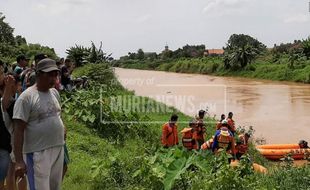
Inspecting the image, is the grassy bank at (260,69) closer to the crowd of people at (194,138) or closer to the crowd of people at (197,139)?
the crowd of people at (197,139)

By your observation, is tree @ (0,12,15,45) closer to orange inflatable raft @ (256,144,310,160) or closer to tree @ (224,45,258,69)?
orange inflatable raft @ (256,144,310,160)

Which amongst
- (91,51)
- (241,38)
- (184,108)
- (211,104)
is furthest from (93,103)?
(241,38)

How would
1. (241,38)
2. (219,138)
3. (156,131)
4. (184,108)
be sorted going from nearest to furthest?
(219,138) < (156,131) < (184,108) < (241,38)

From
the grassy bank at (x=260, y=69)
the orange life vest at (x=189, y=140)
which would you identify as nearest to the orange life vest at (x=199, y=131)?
the orange life vest at (x=189, y=140)

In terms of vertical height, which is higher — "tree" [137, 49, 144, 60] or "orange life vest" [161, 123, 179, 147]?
"tree" [137, 49, 144, 60]

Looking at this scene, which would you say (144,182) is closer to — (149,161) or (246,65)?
(149,161)

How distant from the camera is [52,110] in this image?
346cm

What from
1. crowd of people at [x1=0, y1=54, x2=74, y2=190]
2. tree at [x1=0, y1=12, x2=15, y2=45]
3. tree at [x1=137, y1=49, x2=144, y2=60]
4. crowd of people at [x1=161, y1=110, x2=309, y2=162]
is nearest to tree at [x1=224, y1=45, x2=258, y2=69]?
tree at [x1=0, y1=12, x2=15, y2=45]

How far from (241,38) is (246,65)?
131 feet

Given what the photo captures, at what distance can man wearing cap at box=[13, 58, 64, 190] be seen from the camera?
3.30 m

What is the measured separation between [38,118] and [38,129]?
9 centimetres

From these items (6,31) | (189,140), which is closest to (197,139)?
(189,140)

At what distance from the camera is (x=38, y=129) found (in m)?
3.38

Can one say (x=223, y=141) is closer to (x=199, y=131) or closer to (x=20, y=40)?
(x=199, y=131)
